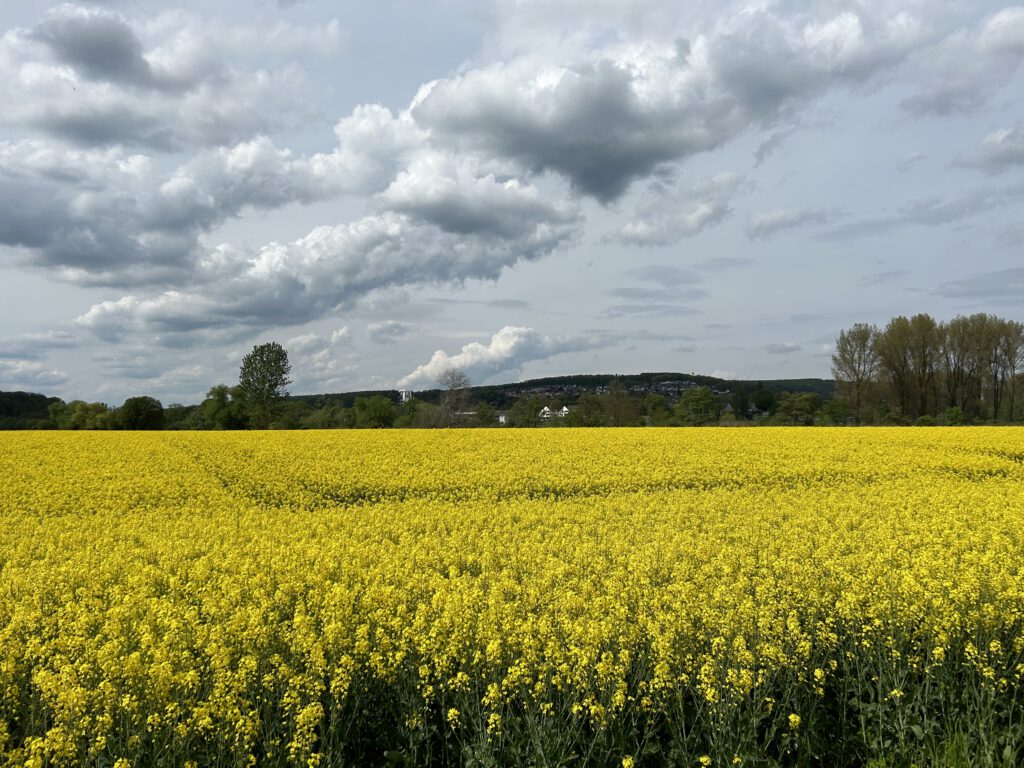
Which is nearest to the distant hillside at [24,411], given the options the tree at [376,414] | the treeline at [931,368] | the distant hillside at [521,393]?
the distant hillside at [521,393]

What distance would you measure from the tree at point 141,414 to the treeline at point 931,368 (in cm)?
6832

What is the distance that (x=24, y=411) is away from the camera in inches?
2447

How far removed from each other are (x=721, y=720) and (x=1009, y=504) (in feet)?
40.6

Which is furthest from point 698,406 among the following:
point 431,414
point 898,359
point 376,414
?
point 376,414

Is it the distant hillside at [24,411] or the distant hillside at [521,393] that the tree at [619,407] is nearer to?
the distant hillside at [521,393]

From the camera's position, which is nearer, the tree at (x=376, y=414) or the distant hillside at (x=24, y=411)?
the distant hillside at (x=24, y=411)

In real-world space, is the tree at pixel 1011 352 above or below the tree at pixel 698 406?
above

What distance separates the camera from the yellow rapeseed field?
443 centimetres

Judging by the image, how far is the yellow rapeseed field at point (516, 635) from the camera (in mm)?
4430

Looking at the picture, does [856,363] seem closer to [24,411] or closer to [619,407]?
[619,407]

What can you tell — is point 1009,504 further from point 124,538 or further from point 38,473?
point 38,473

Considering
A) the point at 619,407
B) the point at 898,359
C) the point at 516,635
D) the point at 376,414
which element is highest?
the point at 898,359

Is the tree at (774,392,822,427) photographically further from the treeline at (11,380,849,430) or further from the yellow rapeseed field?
the yellow rapeseed field

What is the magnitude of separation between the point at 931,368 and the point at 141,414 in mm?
81233
